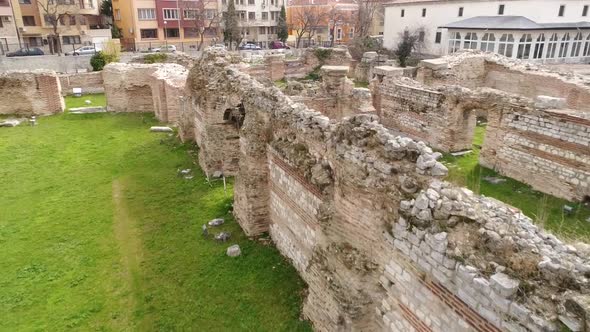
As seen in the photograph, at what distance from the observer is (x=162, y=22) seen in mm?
41938

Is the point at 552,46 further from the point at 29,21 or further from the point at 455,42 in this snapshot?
the point at 29,21

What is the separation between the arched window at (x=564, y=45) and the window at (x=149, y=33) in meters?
34.9

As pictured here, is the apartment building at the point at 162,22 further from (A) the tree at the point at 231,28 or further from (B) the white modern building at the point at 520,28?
(B) the white modern building at the point at 520,28

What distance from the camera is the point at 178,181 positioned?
36.3ft

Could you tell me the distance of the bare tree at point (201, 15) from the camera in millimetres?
42500

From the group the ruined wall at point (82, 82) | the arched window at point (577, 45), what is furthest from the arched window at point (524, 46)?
the ruined wall at point (82, 82)

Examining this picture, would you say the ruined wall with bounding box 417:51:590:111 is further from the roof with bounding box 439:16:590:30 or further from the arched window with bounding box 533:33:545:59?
the arched window with bounding box 533:33:545:59

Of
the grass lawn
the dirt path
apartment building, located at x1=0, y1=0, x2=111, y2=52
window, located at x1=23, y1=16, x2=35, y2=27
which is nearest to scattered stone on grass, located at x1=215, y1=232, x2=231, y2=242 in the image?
the grass lawn

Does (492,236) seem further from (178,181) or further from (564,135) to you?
(178,181)

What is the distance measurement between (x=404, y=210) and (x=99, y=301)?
518cm

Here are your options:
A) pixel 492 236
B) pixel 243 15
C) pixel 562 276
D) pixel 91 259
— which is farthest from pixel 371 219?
pixel 243 15

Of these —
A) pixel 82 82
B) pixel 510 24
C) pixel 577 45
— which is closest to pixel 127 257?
pixel 82 82

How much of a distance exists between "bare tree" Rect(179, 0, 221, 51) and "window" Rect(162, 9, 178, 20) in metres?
0.79

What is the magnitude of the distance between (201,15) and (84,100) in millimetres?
24293
